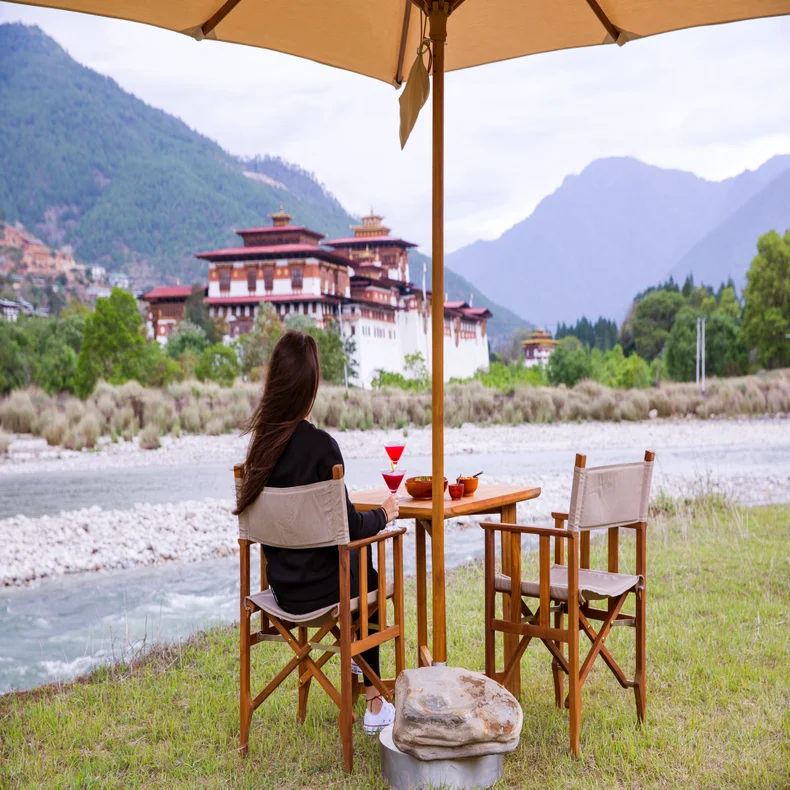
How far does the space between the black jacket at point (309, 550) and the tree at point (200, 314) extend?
115 ft

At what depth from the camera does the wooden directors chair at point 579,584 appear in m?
2.25

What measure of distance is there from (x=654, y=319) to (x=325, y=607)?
161 ft

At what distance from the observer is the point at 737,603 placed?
3.68 metres

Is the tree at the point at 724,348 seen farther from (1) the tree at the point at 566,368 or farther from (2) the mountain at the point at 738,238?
(2) the mountain at the point at 738,238

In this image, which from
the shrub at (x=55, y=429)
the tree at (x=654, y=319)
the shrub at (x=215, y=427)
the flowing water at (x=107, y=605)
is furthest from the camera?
the tree at (x=654, y=319)

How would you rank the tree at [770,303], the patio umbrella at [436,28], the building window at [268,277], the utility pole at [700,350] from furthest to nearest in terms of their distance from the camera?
the building window at [268,277] < the utility pole at [700,350] < the tree at [770,303] < the patio umbrella at [436,28]

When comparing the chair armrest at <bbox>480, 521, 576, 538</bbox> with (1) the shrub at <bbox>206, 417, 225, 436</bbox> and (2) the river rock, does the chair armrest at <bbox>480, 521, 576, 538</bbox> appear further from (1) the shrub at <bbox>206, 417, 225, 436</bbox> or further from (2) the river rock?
(1) the shrub at <bbox>206, 417, 225, 436</bbox>

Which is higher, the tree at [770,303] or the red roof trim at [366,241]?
the red roof trim at [366,241]

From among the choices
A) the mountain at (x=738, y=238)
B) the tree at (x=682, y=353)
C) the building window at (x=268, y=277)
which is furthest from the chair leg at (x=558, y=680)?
the mountain at (x=738, y=238)

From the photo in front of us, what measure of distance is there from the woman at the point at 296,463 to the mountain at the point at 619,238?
107 meters

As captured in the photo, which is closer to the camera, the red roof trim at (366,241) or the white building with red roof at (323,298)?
the white building with red roof at (323,298)

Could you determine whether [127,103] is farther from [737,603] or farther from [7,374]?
[737,603]

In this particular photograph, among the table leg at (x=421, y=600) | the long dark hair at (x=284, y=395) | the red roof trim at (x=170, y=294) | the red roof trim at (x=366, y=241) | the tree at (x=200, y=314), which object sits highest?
the red roof trim at (x=366, y=241)

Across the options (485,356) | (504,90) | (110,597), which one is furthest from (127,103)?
(110,597)
